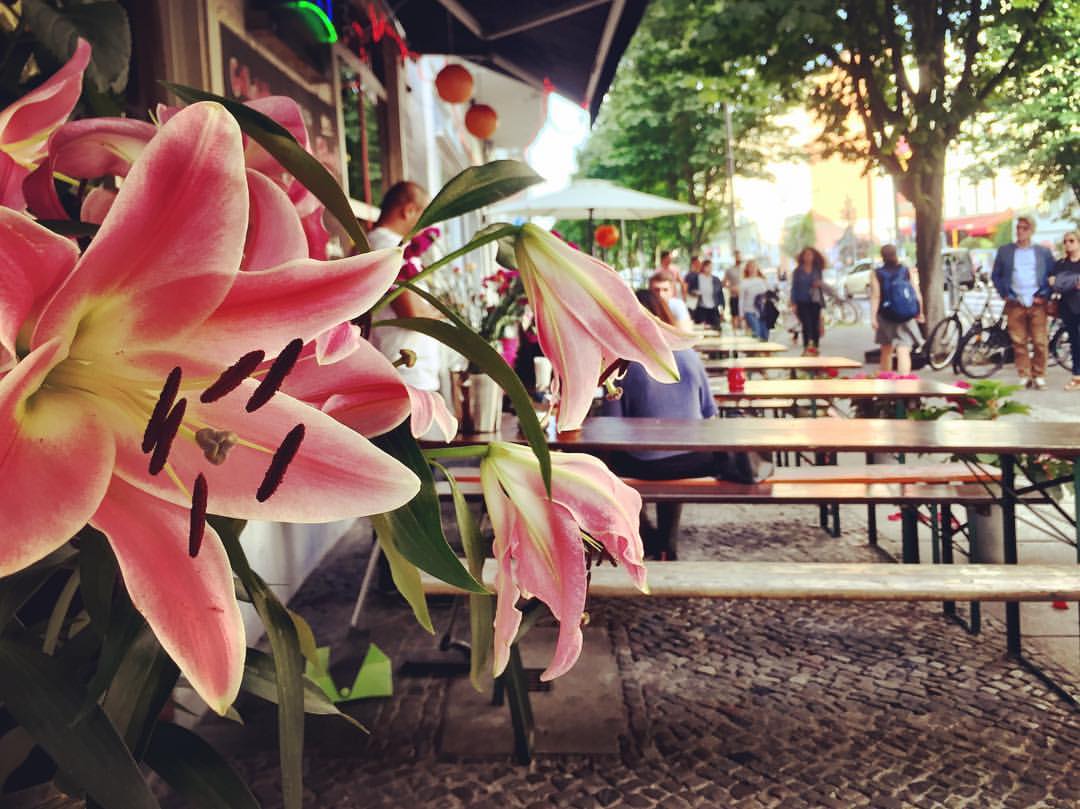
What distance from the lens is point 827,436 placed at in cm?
340

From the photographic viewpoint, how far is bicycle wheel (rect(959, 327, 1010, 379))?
1176 cm

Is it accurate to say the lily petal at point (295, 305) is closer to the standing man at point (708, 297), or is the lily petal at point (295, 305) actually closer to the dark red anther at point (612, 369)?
the dark red anther at point (612, 369)

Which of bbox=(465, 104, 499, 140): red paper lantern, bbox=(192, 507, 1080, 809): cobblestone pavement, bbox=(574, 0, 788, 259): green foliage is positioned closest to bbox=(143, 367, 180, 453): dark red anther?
bbox=(192, 507, 1080, 809): cobblestone pavement

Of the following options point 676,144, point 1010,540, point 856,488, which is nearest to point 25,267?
point 1010,540

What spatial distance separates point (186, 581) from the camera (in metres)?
0.35

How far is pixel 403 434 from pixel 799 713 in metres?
2.82

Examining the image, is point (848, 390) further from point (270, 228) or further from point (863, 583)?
point (270, 228)

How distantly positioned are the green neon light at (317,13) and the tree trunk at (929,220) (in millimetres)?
9607

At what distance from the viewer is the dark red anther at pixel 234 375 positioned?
12.7 inches

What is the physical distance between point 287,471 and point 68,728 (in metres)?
0.19

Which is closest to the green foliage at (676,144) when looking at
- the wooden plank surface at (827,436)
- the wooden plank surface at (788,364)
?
the wooden plank surface at (788,364)

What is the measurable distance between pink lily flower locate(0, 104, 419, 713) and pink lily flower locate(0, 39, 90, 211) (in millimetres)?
140

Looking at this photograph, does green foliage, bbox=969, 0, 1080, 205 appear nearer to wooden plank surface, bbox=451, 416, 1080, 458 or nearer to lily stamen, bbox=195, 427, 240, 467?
wooden plank surface, bbox=451, 416, 1080, 458

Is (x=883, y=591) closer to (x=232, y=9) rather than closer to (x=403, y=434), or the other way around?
(x=403, y=434)
